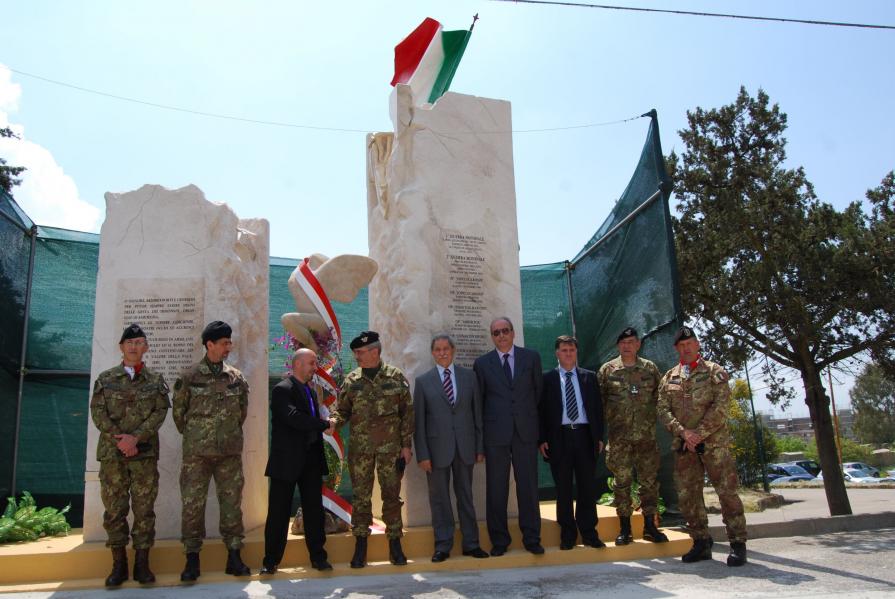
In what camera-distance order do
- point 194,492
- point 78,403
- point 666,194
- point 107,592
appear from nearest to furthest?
point 107,592 < point 194,492 < point 666,194 < point 78,403

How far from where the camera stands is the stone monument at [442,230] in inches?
229

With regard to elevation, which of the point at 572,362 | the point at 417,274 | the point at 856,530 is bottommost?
the point at 856,530

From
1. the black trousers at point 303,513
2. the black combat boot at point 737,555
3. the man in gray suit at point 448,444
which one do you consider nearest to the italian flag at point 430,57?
the man in gray suit at point 448,444

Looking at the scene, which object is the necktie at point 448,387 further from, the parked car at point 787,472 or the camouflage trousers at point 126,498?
the parked car at point 787,472

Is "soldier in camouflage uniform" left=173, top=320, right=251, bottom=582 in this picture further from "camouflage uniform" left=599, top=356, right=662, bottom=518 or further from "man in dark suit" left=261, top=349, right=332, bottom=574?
"camouflage uniform" left=599, top=356, right=662, bottom=518

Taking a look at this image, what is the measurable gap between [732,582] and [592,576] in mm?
803

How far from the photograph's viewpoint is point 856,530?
727cm

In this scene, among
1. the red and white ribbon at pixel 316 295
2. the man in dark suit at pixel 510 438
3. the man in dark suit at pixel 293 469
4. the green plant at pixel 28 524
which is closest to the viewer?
the man in dark suit at pixel 293 469

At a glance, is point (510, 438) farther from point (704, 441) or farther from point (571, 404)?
point (704, 441)

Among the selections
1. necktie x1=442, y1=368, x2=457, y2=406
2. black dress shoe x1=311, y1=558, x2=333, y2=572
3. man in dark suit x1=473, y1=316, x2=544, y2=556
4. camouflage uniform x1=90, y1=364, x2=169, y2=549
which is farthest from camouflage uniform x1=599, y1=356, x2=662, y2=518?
camouflage uniform x1=90, y1=364, x2=169, y2=549

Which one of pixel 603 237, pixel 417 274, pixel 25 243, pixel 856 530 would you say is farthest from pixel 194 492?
pixel 856 530

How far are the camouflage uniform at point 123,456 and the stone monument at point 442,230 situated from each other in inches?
76.9

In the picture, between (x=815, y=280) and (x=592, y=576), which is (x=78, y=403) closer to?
(x=592, y=576)

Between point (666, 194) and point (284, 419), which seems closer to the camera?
point (284, 419)
